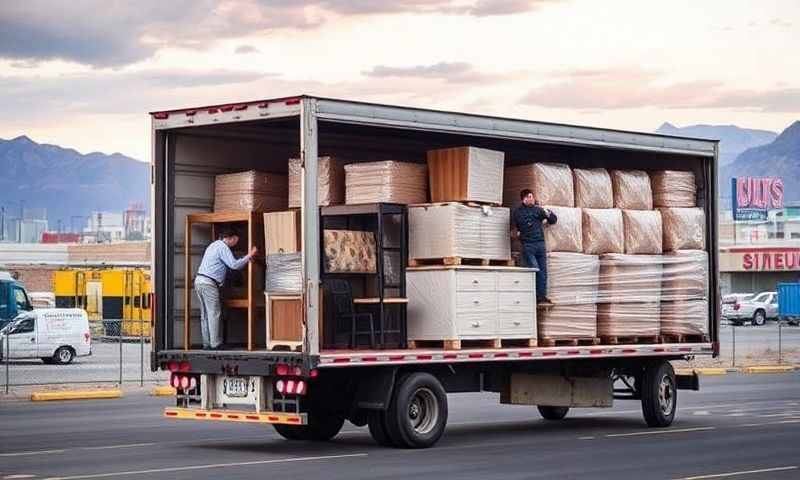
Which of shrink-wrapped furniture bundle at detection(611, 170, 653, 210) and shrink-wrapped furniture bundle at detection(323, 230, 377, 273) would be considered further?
shrink-wrapped furniture bundle at detection(611, 170, 653, 210)

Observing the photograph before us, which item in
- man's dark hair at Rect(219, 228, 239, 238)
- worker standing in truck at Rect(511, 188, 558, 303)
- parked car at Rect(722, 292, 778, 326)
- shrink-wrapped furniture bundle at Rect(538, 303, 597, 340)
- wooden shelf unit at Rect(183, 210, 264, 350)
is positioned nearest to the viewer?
wooden shelf unit at Rect(183, 210, 264, 350)

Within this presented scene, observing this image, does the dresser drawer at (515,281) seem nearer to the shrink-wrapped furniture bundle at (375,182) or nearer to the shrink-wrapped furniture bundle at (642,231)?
the shrink-wrapped furniture bundle at (375,182)

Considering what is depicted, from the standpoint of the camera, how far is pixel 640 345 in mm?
19984

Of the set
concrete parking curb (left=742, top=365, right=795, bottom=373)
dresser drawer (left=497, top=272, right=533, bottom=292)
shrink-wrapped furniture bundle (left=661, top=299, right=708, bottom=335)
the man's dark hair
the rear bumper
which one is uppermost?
the man's dark hair

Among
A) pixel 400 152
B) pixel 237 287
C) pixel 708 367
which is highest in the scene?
pixel 400 152

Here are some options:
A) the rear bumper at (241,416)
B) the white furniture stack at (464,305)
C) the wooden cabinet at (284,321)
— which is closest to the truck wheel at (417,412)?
the white furniture stack at (464,305)

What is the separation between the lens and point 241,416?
53.5ft

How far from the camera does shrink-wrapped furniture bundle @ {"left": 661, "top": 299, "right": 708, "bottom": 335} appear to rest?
20.8m

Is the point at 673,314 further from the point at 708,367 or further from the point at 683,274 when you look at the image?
the point at 708,367

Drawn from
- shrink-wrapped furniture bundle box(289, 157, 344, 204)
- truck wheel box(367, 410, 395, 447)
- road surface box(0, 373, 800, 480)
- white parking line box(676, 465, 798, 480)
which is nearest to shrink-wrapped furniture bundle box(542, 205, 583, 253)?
road surface box(0, 373, 800, 480)

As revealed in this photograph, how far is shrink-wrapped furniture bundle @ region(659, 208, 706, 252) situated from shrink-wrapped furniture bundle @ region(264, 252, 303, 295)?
6.40 meters

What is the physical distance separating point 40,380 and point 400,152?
15.9m

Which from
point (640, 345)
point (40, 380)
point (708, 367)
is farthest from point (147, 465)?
point (708, 367)

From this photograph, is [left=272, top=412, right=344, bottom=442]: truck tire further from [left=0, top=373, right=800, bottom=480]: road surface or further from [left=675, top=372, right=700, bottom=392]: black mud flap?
[left=675, top=372, right=700, bottom=392]: black mud flap
